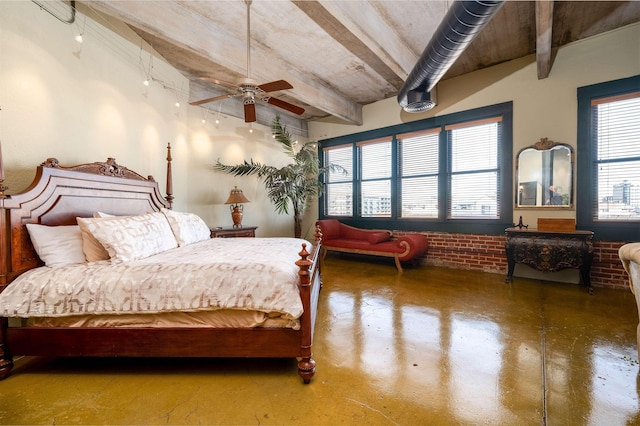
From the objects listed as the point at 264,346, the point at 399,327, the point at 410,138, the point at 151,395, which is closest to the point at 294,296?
the point at 264,346

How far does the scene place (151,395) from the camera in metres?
1.65

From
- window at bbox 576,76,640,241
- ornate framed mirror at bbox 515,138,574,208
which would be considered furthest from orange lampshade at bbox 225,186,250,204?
window at bbox 576,76,640,241

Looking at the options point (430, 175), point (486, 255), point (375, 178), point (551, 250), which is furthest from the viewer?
point (375, 178)

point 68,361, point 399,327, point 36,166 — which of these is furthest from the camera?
point 399,327

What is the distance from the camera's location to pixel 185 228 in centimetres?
314

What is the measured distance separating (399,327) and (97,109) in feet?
12.5

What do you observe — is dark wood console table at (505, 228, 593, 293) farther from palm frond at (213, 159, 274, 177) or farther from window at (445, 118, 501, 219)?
palm frond at (213, 159, 274, 177)

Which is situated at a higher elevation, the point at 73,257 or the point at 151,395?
the point at 73,257

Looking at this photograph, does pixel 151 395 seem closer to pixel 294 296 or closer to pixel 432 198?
pixel 294 296

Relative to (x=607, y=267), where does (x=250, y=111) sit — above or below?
above

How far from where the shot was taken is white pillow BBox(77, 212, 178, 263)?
212 centimetres

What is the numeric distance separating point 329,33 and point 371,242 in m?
3.39

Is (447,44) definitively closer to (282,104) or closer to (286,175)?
(282,104)

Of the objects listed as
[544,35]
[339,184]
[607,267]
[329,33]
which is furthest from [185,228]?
[607,267]
